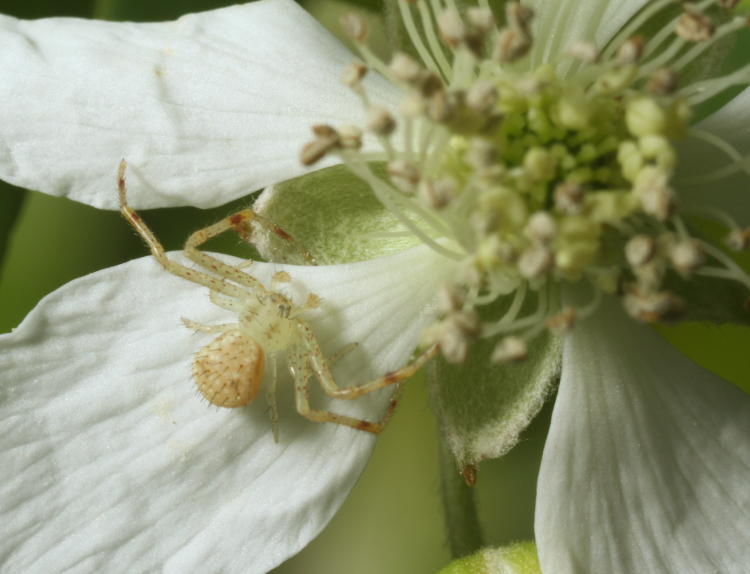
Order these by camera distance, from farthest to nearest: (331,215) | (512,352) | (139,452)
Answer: (331,215) < (139,452) < (512,352)

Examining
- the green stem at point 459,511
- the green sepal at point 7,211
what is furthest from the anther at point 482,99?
the green sepal at point 7,211

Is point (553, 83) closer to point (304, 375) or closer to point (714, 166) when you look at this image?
point (714, 166)

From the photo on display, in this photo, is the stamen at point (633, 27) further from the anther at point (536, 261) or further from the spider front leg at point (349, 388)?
the spider front leg at point (349, 388)

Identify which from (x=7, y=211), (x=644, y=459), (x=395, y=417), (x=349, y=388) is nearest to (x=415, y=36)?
(x=349, y=388)

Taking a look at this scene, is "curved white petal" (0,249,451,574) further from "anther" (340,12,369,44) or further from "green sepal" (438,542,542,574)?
"anther" (340,12,369,44)

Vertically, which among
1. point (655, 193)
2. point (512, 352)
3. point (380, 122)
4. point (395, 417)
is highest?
point (655, 193)

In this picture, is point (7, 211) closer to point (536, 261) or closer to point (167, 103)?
point (167, 103)
